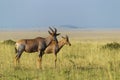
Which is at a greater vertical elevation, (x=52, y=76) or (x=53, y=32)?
(x=53, y=32)

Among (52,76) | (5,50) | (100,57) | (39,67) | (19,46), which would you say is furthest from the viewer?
(5,50)

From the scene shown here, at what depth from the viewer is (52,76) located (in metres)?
12.9

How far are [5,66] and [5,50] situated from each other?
6.81 metres

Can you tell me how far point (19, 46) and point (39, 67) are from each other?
157cm

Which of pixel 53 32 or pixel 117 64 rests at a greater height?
pixel 53 32

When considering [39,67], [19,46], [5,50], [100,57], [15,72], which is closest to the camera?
[15,72]

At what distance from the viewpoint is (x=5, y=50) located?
73.9 ft

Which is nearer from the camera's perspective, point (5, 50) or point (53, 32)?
point (53, 32)

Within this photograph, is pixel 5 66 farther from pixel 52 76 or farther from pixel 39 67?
pixel 52 76

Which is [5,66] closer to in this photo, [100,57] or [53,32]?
[53,32]

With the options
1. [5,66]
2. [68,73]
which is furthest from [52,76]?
[5,66]

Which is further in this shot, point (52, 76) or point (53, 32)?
point (53, 32)

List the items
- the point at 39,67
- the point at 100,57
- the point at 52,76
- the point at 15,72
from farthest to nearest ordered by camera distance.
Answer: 1. the point at 100,57
2. the point at 39,67
3. the point at 15,72
4. the point at 52,76

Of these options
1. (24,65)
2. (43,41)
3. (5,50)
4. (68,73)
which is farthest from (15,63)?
(5,50)
